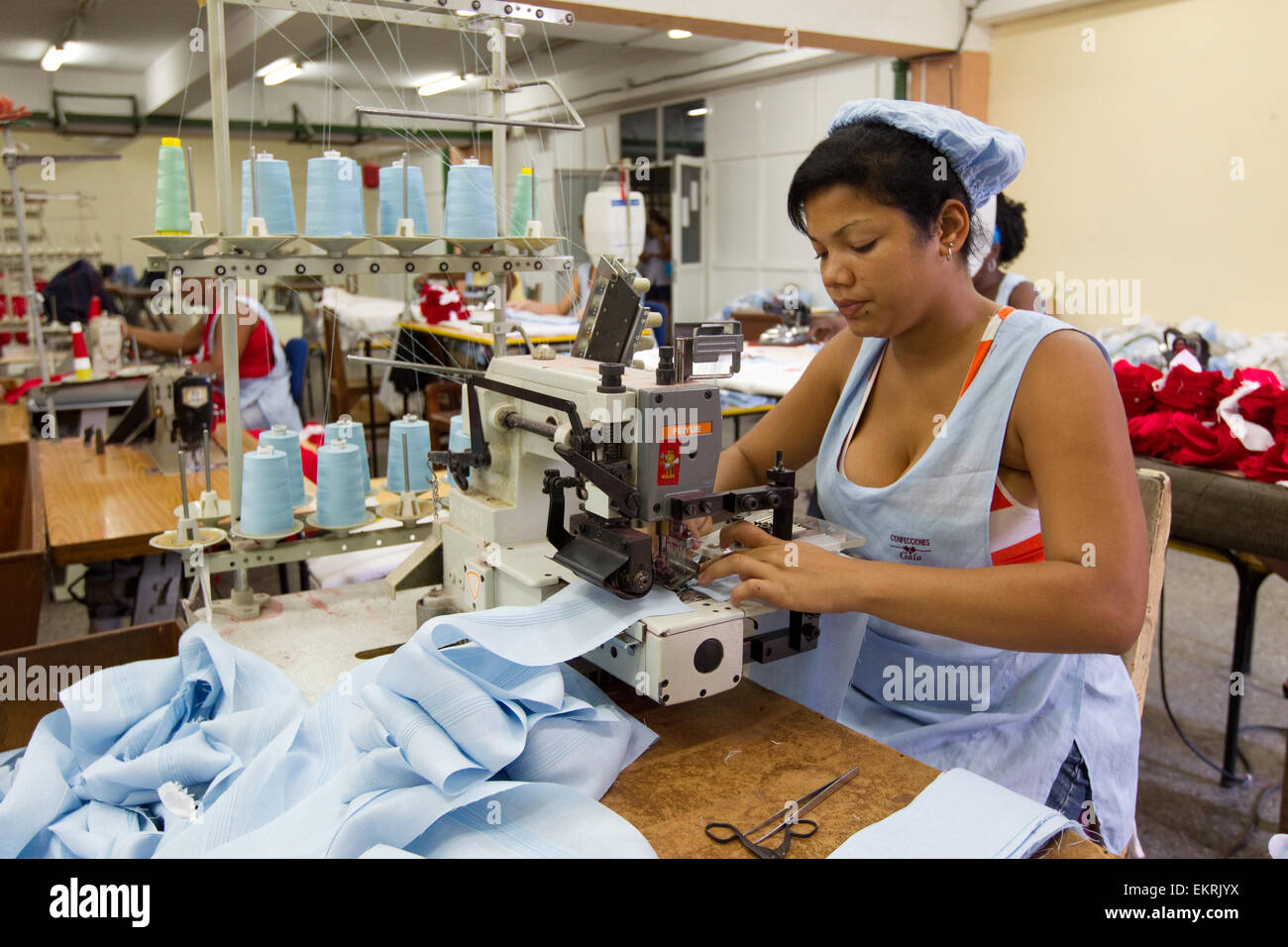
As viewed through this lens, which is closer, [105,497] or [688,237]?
[105,497]

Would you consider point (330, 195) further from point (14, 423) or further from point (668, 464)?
point (14, 423)

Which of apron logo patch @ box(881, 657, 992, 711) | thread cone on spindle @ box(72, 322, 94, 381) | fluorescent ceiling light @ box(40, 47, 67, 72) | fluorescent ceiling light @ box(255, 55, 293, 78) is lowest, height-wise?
Answer: apron logo patch @ box(881, 657, 992, 711)

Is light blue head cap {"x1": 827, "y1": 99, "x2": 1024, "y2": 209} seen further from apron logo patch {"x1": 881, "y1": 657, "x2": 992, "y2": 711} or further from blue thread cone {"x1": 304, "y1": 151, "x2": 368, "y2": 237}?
blue thread cone {"x1": 304, "y1": 151, "x2": 368, "y2": 237}

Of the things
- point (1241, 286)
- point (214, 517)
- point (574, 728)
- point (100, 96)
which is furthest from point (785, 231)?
point (100, 96)

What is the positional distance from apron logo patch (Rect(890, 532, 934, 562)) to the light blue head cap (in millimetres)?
498

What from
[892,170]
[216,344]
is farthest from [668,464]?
[216,344]

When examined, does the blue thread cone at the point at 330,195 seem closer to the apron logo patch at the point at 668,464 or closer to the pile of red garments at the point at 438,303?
the apron logo patch at the point at 668,464

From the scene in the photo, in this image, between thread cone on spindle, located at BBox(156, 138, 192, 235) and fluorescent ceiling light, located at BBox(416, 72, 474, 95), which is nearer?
thread cone on spindle, located at BBox(156, 138, 192, 235)

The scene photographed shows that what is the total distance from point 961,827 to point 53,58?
40.9ft

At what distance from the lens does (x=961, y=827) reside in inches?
38.7

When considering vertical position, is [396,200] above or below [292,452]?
above

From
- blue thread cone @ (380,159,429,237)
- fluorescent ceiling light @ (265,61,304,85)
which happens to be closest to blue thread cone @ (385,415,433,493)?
blue thread cone @ (380,159,429,237)

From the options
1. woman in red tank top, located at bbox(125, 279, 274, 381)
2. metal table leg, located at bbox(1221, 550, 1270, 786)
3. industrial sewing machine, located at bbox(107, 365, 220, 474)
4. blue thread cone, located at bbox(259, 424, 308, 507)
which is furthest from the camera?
woman in red tank top, located at bbox(125, 279, 274, 381)

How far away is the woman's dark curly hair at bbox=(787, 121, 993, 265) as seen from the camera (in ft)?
4.30
